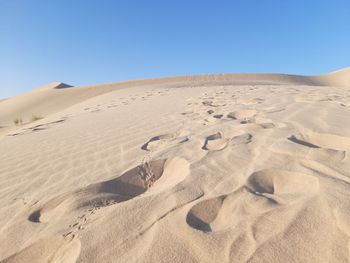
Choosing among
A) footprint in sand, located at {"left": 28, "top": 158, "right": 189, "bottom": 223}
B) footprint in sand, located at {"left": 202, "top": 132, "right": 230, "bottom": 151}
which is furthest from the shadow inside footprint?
footprint in sand, located at {"left": 202, "top": 132, "right": 230, "bottom": 151}

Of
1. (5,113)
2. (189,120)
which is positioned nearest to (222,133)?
(189,120)

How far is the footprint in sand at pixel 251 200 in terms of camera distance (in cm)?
157

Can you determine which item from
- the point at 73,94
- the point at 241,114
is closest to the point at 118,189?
the point at 241,114

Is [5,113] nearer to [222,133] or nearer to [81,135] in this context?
[81,135]

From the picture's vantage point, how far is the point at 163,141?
11.1 feet

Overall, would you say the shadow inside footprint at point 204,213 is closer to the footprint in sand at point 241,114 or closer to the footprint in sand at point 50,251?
the footprint in sand at point 50,251

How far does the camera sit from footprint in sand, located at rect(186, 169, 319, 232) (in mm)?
1568

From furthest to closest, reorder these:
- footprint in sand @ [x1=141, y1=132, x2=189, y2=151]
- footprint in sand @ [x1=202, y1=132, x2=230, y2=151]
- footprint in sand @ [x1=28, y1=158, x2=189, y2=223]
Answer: footprint in sand @ [x1=141, y1=132, x2=189, y2=151] → footprint in sand @ [x1=202, y1=132, x2=230, y2=151] → footprint in sand @ [x1=28, y1=158, x2=189, y2=223]

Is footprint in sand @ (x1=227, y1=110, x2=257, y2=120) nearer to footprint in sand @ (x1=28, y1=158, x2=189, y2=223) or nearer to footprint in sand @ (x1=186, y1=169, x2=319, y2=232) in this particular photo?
footprint in sand @ (x1=28, y1=158, x2=189, y2=223)

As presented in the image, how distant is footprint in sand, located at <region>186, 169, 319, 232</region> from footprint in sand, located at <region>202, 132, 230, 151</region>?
30.7 inches

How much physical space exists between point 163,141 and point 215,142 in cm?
65

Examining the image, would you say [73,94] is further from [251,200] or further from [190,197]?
[251,200]

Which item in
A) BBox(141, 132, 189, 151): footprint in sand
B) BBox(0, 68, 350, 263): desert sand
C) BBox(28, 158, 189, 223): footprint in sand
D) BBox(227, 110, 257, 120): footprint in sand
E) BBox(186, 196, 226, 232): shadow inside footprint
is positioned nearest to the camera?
BBox(0, 68, 350, 263): desert sand

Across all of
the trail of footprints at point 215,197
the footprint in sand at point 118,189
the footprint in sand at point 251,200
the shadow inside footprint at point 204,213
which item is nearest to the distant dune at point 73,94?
the trail of footprints at point 215,197
